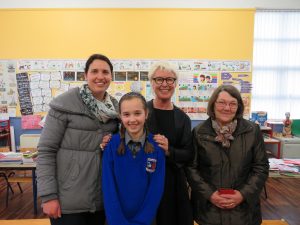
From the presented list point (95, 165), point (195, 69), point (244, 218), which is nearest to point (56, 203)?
point (95, 165)

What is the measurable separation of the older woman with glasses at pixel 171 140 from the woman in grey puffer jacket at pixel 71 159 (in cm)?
40

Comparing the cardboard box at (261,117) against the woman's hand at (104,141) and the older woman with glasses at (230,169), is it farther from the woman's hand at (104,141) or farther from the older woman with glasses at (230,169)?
the woman's hand at (104,141)

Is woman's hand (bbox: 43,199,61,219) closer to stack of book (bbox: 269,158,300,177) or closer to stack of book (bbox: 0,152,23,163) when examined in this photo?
stack of book (bbox: 269,158,300,177)

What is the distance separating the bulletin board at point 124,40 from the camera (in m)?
4.81

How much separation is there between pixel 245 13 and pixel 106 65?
423 centimetres

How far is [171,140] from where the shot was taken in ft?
5.58

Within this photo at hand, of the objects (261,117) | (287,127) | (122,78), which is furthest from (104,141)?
(287,127)

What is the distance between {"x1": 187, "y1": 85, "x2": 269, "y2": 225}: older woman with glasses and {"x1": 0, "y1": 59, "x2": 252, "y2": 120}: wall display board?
132 inches

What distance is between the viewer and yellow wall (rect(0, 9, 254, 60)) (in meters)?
4.81

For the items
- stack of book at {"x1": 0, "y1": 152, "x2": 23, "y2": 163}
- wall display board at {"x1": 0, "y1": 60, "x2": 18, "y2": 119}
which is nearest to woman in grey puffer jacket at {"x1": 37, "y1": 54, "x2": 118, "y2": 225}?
stack of book at {"x1": 0, "y1": 152, "x2": 23, "y2": 163}

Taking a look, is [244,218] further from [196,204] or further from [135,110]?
[135,110]

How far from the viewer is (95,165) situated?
1487 millimetres

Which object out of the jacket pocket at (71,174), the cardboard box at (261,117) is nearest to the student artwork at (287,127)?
the cardboard box at (261,117)

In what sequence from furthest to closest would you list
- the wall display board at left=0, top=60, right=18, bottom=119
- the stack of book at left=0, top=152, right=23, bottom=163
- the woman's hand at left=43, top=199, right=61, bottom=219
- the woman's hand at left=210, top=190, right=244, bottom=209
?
the wall display board at left=0, top=60, right=18, bottom=119, the stack of book at left=0, top=152, right=23, bottom=163, the woman's hand at left=210, top=190, right=244, bottom=209, the woman's hand at left=43, top=199, right=61, bottom=219
